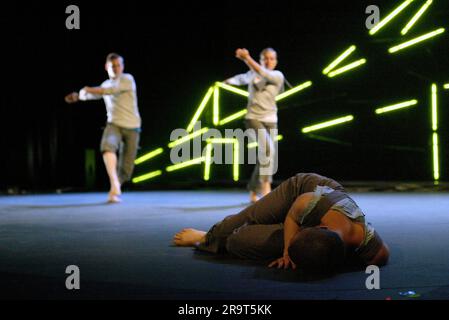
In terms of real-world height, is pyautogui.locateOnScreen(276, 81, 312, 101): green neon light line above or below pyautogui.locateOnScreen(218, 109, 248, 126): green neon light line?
above

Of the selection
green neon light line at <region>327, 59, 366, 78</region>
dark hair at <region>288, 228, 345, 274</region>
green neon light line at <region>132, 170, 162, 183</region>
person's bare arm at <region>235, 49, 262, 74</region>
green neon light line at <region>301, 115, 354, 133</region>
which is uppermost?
green neon light line at <region>327, 59, 366, 78</region>

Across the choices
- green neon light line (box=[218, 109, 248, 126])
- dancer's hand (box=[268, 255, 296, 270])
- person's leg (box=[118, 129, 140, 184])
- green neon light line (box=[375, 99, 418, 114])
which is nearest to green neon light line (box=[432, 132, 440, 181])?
green neon light line (box=[375, 99, 418, 114])

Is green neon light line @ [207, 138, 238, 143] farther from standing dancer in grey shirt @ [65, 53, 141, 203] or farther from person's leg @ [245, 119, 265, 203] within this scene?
person's leg @ [245, 119, 265, 203]

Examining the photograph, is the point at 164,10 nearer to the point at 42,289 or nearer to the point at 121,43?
the point at 121,43

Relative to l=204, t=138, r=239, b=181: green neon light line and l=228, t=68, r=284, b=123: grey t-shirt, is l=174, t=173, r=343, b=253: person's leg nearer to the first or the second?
l=228, t=68, r=284, b=123: grey t-shirt

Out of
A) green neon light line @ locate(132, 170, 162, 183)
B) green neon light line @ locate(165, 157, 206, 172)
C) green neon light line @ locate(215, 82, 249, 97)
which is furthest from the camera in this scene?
green neon light line @ locate(132, 170, 162, 183)

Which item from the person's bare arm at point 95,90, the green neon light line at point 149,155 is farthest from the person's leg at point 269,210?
the green neon light line at point 149,155

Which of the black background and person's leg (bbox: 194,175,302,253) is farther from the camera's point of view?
the black background

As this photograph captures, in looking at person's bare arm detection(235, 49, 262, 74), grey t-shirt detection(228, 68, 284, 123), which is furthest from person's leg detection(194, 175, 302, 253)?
grey t-shirt detection(228, 68, 284, 123)

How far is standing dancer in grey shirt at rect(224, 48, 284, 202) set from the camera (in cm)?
543

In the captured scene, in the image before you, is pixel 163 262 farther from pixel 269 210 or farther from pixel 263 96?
pixel 263 96

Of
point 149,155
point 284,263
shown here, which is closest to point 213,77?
point 149,155

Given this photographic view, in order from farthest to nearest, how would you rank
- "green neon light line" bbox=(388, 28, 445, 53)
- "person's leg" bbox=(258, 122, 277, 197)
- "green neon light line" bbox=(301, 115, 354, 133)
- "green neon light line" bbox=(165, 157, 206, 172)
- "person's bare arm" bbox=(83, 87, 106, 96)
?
"green neon light line" bbox=(165, 157, 206, 172) < "green neon light line" bbox=(301, 115, 354, 133) < "green neon light line" bbox=(388, 28, 445, 53) < "person's bare arm" bbox=(83, 87, 106, 96) < "person's leg" bbox=(258, 122, 277, 197)

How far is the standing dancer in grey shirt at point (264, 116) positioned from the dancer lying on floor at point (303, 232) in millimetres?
2503
